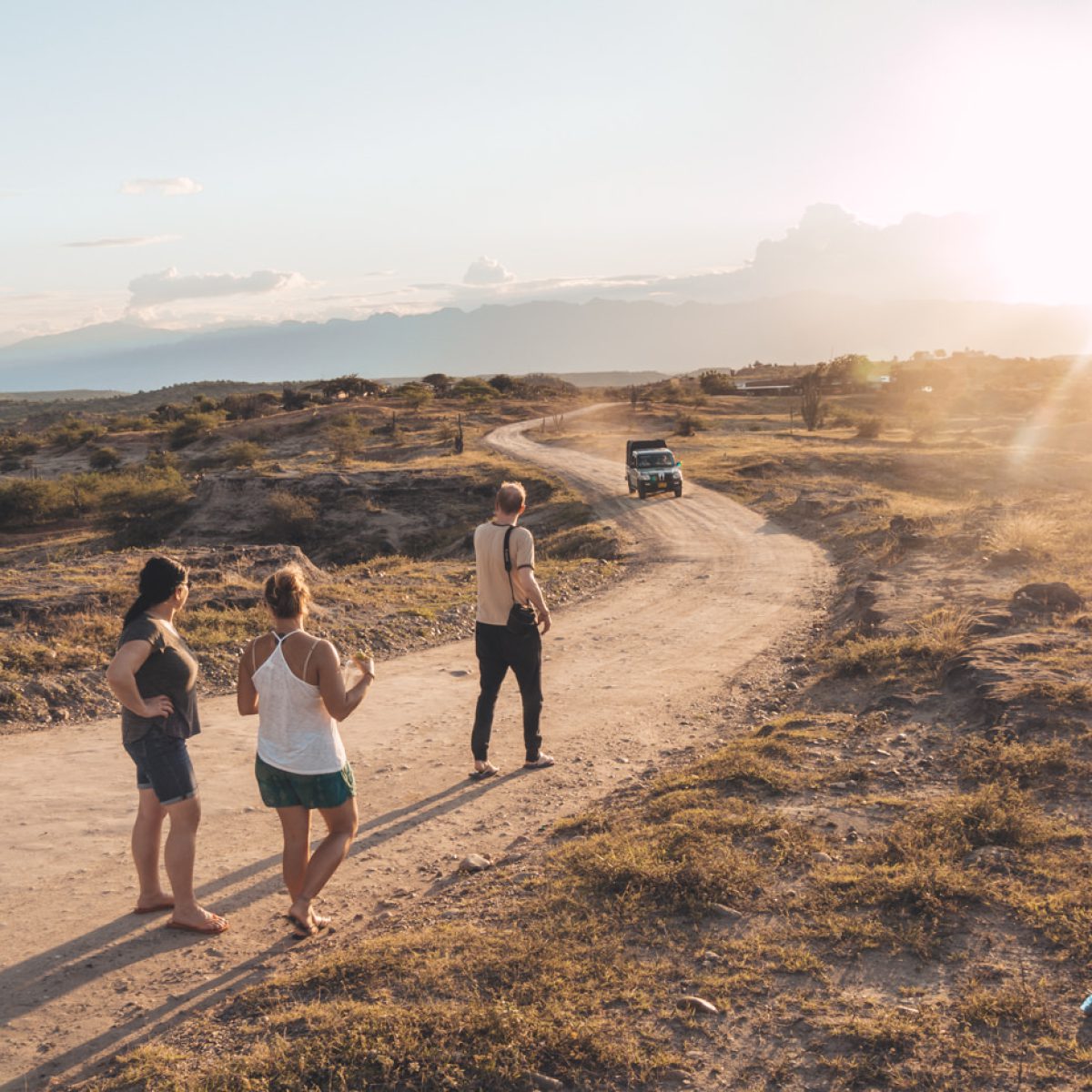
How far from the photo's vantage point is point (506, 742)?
8.30 m

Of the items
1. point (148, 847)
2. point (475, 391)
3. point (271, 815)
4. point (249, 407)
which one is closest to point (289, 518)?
point (271, 815)

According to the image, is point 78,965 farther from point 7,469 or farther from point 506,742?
point 7,469

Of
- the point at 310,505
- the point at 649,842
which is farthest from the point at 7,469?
the point at 649,842

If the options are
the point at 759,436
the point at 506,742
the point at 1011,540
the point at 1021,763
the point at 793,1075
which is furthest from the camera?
the point at 759,436

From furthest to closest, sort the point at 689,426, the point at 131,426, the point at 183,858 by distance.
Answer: the point at 131,426, the point at 689,426, the point at 183,858

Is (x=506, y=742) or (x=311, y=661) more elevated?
(x=311, y=661)

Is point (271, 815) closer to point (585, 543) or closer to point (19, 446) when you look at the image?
point (585, 543)

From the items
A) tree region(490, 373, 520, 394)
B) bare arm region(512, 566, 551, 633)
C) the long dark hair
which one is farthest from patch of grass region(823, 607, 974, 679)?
tree region(490, 373, 520, 394)

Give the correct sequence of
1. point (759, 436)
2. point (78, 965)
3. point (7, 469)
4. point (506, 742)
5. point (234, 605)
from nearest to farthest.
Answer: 1. point (78, 965)
2. point (506, 742)
3. point (234, 605)
4. point (759, 436)
5. point (7, 469)

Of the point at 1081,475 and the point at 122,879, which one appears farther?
the point at 1081,475

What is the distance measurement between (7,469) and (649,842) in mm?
58622

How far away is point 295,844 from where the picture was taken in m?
4.75

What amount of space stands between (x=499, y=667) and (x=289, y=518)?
2271cm

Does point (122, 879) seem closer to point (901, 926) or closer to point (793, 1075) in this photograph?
point (793, 1075)
